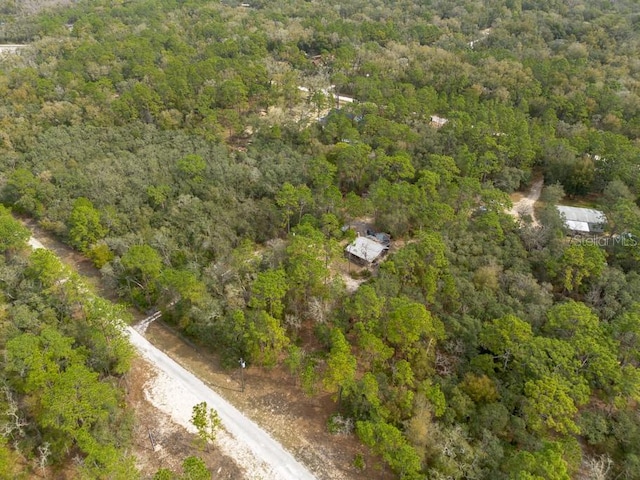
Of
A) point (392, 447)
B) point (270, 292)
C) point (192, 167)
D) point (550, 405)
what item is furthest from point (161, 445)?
point (192, 167)

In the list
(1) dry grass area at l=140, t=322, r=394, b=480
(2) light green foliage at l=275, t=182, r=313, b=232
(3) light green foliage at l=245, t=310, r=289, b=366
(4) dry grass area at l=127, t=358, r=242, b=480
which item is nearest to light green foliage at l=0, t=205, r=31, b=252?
(1) dry grass area at l=140, t=322, r=394, b=480

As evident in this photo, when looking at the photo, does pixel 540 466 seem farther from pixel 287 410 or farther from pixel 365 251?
pixel 365 251

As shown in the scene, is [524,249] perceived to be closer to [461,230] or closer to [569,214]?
[461,230]

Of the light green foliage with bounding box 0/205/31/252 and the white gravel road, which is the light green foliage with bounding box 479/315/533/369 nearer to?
the white gravel road

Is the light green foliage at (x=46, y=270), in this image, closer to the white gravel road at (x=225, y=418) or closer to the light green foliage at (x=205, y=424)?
the white gravel road at (x=225, y=418)

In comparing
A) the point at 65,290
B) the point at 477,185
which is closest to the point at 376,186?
the point at 477,185

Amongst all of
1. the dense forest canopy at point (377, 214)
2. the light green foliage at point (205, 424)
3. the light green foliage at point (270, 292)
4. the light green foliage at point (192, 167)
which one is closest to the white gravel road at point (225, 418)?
the light green foliage at point (205, 424)
